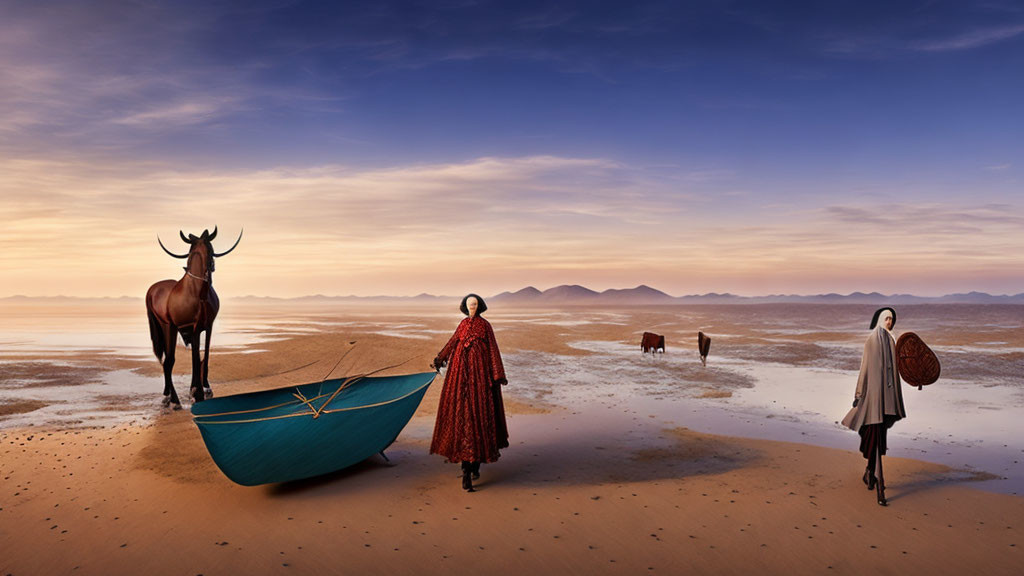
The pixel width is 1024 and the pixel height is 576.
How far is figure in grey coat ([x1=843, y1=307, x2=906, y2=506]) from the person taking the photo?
677 cm

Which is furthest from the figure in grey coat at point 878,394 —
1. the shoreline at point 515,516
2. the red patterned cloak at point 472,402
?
the red patterned cloak at point 472,402

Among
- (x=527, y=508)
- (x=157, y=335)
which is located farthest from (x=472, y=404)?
(x=157, y=335)

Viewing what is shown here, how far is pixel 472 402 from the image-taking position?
7250 millimetres

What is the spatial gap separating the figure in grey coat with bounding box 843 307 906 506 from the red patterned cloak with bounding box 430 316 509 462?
372 cm

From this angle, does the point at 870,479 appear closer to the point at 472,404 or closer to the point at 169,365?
the point at 472,404

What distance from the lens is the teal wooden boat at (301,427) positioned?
639cm

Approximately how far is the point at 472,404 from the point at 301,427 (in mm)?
1800

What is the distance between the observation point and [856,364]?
19.8 m

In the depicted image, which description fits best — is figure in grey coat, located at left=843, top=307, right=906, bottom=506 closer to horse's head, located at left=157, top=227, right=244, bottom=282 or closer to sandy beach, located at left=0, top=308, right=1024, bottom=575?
sandy beach, located at left=0, top=308, right=1024, bottom=575

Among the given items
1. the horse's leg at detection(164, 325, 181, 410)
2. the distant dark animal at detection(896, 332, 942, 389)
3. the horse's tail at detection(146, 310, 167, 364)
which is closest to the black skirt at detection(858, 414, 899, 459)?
the distant dark animal at detection(896, 332, 942, 389)

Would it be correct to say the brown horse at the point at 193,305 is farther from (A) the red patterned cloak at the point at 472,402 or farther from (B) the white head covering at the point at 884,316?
(B) the white head covering at the point at 884,316

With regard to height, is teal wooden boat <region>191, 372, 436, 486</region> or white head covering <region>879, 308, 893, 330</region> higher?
white head covering <region>879, 308, 893, 330</region>

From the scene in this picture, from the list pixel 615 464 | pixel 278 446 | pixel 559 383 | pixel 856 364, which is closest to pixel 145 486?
pixel 278 446

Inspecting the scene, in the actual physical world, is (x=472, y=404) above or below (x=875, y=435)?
above
